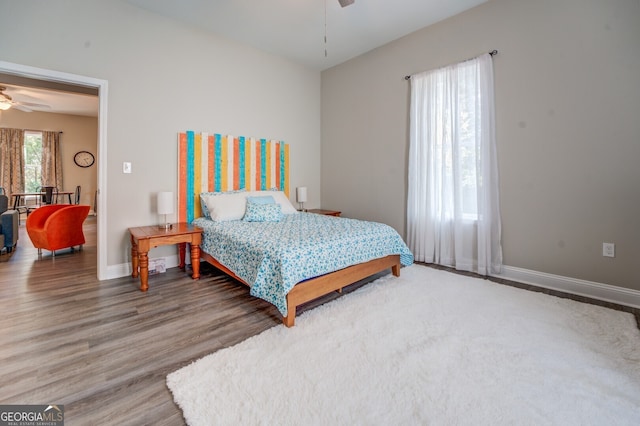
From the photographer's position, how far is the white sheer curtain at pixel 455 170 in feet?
10.4

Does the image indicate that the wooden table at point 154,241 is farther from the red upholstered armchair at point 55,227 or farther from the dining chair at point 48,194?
the dining chair at point 48,194

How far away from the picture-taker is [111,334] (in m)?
1.99

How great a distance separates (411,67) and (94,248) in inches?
215

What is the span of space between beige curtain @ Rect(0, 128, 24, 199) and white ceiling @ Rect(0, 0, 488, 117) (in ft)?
16.5

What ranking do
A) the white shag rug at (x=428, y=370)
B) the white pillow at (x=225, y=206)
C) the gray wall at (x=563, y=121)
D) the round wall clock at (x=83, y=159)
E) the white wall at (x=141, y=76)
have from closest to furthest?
the white shag rug at (x=428, y=370) < the gray wall at (x=563, y=121) < the white wall at (x=141, y=76) < the white pillow at (x=225, y=206) < the round wall clock at (x=83, y=159)

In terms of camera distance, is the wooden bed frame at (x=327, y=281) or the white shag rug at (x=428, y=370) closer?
the white shag rug at (x=428, y=370)

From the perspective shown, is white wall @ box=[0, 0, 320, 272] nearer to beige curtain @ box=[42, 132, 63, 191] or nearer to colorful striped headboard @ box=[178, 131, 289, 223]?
colorful striped headboard @ box=[178, 131, 289, 223]

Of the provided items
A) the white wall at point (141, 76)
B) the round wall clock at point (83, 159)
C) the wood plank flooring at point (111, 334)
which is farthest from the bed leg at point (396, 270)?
the round wall clock at point (83, 159)

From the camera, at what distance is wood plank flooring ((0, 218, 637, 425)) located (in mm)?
1394

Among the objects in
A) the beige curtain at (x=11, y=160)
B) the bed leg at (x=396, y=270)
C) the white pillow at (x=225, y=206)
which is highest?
the beige curtain at (x=11, y=160)

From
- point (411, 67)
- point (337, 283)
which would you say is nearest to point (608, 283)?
point (337, 283)

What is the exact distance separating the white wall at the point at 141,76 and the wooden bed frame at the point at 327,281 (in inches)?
48.1

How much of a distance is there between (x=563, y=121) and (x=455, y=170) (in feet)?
3.46

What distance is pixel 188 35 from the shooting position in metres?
3.53
